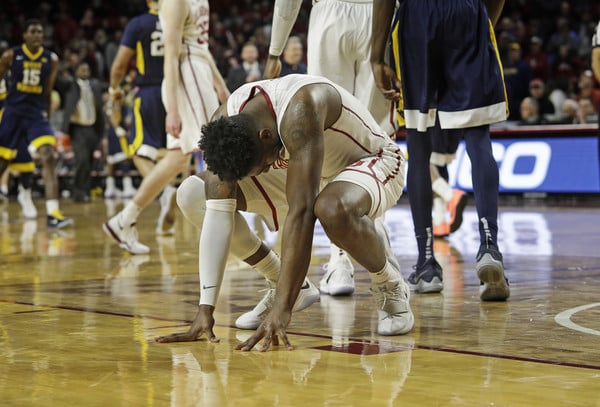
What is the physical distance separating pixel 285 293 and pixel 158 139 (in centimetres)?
516

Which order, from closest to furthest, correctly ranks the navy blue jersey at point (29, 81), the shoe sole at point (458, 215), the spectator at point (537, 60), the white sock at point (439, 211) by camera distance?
1. the shoe sole at point (458, 215)
2. the white sock at point (439, 211)
3. the navy blue jersey at point (29, 81)
4. the spectator at point (537, 60)

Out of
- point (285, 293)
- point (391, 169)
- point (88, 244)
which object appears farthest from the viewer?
point (88, 244)

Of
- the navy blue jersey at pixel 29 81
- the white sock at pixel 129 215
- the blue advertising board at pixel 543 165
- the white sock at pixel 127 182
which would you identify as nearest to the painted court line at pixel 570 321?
the white sock at pixel 129 215

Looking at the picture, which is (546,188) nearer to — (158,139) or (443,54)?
(158,139)

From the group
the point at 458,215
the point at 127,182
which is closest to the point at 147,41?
the point at 458,215

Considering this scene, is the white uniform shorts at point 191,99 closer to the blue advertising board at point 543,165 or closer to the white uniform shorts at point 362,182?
the white uniform shorts at point 362,182

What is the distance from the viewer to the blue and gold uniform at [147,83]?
777 cm

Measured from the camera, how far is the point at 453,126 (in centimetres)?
447

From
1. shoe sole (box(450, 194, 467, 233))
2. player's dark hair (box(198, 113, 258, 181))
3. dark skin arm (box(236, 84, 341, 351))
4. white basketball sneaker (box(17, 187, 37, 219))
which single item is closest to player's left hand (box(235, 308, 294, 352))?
dark skin arm (box(236, 84, 341, 351))

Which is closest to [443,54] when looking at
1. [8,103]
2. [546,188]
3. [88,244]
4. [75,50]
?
[88,244]

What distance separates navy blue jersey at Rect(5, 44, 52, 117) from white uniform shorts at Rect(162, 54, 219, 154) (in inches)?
154

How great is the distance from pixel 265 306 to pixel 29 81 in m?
7.38

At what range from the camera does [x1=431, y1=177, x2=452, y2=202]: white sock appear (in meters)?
7.47

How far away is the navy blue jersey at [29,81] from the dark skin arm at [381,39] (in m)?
6.55
